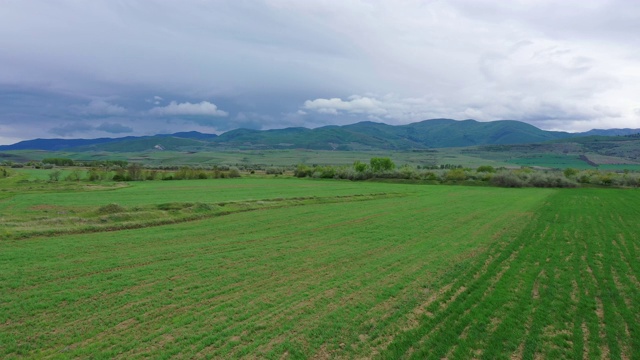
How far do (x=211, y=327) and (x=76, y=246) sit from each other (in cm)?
1632

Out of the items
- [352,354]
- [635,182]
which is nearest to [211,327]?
[352,354]

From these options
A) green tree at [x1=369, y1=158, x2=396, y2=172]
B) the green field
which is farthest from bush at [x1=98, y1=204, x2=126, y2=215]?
green tree at [x1=369, y1=158, x2=396, y2=172]

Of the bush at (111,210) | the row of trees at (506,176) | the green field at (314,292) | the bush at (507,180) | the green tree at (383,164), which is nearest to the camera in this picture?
the green field at (314,292)

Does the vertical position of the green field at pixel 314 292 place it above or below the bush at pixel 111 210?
below

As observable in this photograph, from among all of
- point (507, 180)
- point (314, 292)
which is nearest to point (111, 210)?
point (314, 292)

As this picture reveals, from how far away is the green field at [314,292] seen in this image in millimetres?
11336

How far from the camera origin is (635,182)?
97.2m

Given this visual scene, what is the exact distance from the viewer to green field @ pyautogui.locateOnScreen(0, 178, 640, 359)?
11.3 meters

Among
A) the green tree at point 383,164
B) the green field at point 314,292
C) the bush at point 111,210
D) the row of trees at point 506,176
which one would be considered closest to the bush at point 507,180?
the row of trees at point 506,176

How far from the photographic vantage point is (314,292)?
51.8 ft

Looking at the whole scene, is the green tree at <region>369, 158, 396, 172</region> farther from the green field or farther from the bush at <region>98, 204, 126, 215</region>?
the bush at <region>98, 204, 126, 215</region>

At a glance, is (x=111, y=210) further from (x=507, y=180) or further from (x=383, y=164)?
(x=383, y=164)

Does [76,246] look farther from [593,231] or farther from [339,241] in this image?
[593,231]

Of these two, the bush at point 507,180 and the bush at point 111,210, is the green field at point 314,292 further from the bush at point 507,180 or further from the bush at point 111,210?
the bush at point 507,180
